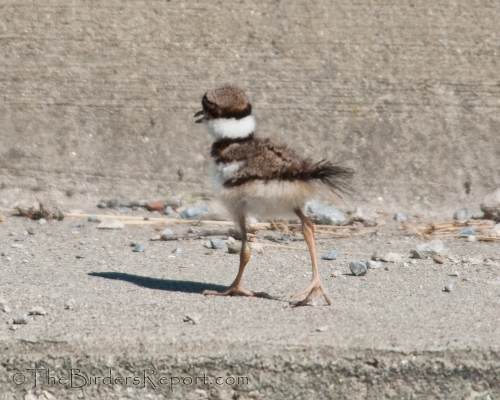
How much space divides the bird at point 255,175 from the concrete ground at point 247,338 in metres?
0.28

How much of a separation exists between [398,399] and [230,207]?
1.31m

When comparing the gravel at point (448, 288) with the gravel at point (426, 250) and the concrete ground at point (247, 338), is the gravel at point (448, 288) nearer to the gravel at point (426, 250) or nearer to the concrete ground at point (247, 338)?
the concrete ground at point (247, 338)

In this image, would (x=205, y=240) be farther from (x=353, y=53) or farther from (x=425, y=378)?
(x=425, y=378)

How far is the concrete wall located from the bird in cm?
176

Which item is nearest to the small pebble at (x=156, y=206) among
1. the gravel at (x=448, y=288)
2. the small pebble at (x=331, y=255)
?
the small pebble at (x=331, y=255)

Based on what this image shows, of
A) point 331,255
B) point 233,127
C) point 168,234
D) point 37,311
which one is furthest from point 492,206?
point 37,311

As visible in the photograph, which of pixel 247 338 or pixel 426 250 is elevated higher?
pixel 247 338

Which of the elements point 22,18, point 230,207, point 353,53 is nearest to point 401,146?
point 353,53

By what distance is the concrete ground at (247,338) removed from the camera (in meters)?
2.71

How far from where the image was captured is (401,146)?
553cm

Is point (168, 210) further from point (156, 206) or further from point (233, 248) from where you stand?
point (233, 248)

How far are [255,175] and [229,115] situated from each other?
472mm

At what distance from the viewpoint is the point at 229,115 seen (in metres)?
3.79

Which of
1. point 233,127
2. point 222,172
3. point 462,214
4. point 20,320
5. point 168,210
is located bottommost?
point 168,210
